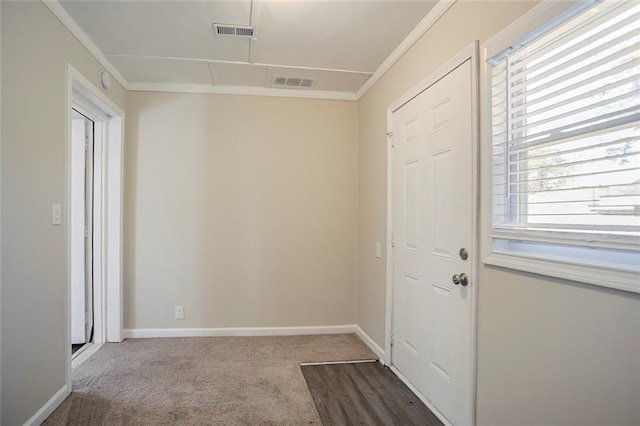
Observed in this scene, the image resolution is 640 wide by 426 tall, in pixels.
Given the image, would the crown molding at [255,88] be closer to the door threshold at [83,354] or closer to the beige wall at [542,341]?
the beige wall at [542,341]

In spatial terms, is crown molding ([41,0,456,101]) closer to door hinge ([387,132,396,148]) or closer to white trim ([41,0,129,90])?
white trim ([41,0,129,90])

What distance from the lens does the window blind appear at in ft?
3.72

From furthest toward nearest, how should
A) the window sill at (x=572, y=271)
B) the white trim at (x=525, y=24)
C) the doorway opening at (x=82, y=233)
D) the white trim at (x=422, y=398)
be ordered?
the doorway opening at (x=82, y=233) → the white trim at (x=422, y=398) → the white trim at (x=525, y=24) → the window sill at (x=572, y=271)

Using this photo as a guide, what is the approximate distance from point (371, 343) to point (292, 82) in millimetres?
2654

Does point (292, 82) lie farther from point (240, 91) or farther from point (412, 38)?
point (412, 38)

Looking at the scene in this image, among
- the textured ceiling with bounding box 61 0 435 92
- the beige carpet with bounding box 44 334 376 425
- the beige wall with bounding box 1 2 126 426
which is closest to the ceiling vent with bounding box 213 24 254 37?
the textured ceiling with bounding box 61 0 435 92

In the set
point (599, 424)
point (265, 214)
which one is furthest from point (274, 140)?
point (599, 424)

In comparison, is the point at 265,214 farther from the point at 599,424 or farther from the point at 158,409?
the point at 599,424

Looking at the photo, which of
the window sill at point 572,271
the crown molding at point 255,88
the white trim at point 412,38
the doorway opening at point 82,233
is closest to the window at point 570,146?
the window sill at point 572,271

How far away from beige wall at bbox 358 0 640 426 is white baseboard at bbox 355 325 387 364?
4.32ft

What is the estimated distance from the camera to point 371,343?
332 centimetres

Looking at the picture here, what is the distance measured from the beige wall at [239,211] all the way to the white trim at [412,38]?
26.0 inches

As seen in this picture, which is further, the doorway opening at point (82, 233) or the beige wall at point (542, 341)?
the doorway opening at point (82, 233)

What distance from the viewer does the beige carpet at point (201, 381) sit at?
7.14 ft
